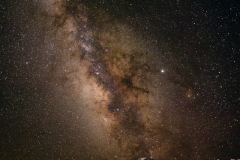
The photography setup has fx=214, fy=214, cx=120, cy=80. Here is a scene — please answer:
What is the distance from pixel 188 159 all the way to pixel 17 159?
43.5 ft

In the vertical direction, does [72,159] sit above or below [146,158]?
above

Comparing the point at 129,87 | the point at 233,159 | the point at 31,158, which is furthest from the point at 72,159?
the point at 233,159

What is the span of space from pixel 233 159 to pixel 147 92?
15.4 ft

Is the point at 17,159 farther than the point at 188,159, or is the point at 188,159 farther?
the point at 17,159

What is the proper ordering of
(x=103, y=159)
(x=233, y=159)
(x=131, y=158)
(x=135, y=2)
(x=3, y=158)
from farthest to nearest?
(x=3, y=158) → (x=103, y=159) → (x=131, y=158) → (x=233, y=159) → (x=135, y=2)

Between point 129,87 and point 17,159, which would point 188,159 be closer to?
point 129,87

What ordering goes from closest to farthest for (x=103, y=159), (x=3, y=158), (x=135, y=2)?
(x=135, y=2) → (x=103, y=159) → (x=3, y=158)

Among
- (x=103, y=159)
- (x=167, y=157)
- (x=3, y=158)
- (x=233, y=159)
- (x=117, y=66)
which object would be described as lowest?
(x=233, y=159)

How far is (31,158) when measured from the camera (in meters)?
15.7

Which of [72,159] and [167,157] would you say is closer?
[167,157]

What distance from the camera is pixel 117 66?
Result: 7.98 m

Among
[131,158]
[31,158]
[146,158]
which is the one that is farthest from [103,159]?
[31,158]

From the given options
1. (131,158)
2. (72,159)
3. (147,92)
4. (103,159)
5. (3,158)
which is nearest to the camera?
(147,92)

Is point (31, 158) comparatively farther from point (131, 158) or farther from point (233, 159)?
point (233, 159)
